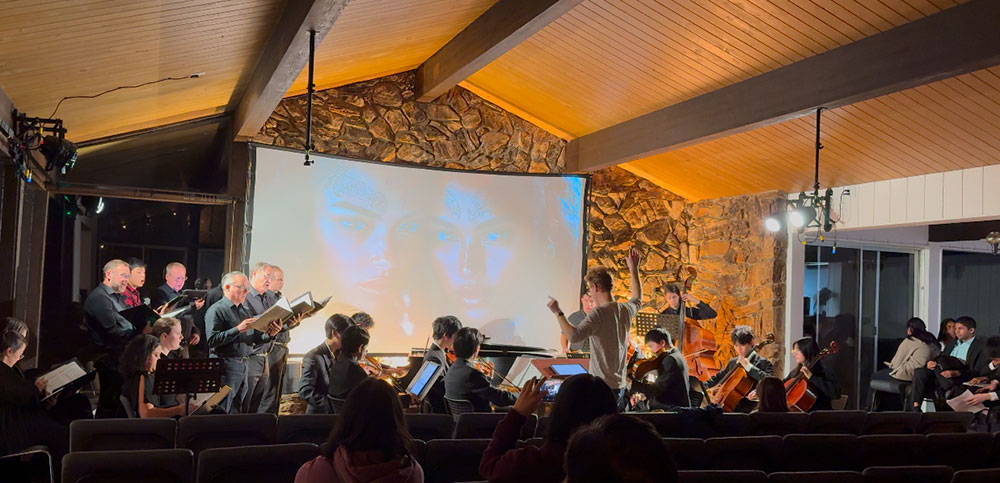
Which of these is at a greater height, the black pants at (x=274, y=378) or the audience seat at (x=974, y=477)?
the audience seat at (x=974, y=477)

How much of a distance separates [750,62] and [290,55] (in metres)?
3.68

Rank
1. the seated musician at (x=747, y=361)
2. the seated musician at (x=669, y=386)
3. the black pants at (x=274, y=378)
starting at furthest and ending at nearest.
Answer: the black pants at (x=274, y=378) < the seated musician at (x=747, y=361) < the seated musician at (x=669, y=386)

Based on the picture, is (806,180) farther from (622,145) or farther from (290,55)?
(290,55)

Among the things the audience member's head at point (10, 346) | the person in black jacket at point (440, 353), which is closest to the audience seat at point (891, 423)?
the person in black jacket at point (440, 353)

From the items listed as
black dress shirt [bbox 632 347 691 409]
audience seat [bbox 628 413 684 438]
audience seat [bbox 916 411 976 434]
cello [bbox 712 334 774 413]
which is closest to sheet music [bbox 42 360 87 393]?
audience seat [bbox 628 413 684 438]

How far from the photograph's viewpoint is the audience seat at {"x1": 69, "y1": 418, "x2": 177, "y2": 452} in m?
3.71

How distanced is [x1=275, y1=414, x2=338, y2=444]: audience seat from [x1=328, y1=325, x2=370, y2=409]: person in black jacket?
0.96 metres

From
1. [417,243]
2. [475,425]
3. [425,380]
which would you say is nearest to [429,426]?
[475,425]

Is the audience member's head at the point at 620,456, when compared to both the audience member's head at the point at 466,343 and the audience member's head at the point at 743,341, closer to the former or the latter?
the audience member's head at the point at 466,343

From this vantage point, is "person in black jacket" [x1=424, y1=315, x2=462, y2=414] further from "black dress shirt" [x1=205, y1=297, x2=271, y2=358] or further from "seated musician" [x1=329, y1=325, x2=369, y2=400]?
Result: "black dress shirt" [x1=205, y1=297, x2=271, y2=358]

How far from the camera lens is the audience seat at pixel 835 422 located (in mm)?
4703

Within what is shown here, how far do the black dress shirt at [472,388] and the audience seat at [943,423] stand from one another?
2.49 m

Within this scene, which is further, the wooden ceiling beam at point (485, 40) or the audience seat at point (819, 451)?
the wooden ceiling beam at point (485, 40)

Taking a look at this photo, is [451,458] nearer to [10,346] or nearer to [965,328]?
[10,346]
